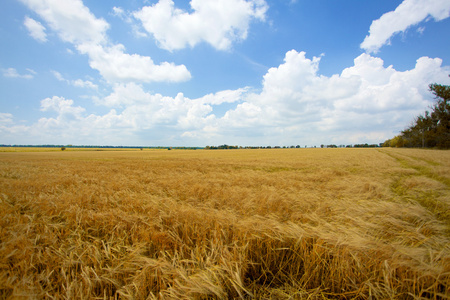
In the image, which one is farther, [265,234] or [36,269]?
[265,234]

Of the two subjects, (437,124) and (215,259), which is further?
(437,124)

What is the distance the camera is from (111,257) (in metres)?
2.06

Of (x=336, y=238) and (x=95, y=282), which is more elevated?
(x=336, y=238)

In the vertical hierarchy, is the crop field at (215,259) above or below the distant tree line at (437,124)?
below

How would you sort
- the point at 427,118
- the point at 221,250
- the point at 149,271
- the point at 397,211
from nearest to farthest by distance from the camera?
the point at 149,271, the point at 221,250, the point at 397,211, the point at 427,118

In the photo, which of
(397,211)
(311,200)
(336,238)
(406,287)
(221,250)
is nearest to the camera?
(406,287)

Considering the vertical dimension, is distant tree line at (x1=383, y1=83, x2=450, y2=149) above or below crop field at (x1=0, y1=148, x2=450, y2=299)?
above

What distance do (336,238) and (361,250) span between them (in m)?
0.27

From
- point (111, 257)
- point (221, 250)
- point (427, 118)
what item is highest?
point (427, 118)

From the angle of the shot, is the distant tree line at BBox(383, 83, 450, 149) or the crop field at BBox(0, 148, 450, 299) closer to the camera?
the crop field at BBox(0, 148, 450, 299)

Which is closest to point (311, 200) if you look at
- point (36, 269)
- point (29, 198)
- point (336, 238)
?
point (336, 238)

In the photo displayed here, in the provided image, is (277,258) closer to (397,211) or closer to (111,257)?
(111,257)

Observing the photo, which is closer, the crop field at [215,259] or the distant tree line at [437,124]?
the crop field at [215,259]

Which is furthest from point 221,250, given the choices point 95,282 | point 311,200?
point 311,200
